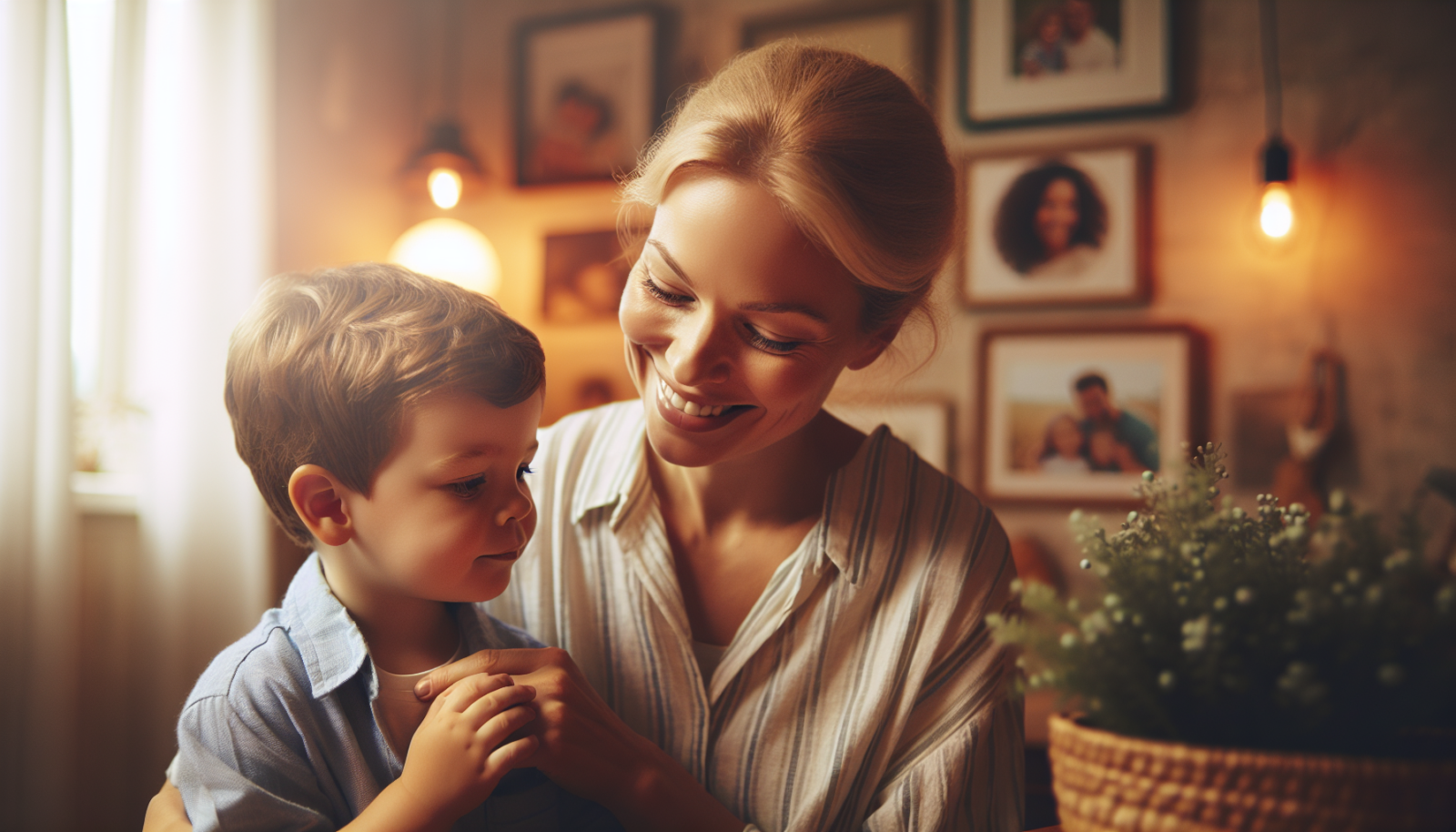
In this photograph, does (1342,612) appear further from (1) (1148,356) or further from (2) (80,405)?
(2) (80,405)

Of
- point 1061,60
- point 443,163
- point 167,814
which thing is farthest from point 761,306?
point 443,163

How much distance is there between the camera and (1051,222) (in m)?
3.18

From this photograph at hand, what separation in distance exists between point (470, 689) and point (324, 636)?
18 centimetres

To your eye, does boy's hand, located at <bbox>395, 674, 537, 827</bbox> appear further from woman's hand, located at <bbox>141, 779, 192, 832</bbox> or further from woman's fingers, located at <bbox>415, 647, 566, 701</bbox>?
woman's hand, located at <bbox>141, 779, 192, 832</bbox>

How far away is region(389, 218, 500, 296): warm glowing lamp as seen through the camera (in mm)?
3418

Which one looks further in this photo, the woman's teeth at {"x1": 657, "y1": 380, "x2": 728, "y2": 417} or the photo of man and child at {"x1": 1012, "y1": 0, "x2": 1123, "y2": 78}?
the photo of man and child at {"x1": 1012, "y1": 0, "x2": 1123, "y2": 78}

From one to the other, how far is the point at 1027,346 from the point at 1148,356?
376 mm

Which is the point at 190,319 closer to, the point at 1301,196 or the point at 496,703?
the point at 496,703

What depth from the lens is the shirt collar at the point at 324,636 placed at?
94cm

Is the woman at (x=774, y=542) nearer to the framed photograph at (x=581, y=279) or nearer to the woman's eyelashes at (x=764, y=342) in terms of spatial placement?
the woman's eyelashes at (x=764, y=342)

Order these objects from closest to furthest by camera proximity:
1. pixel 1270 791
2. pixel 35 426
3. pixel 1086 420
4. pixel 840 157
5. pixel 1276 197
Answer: pixel 1270 791 → pixel 840 157 → pixel 35 426 → pixel 1276 197 → pixel 1086 420

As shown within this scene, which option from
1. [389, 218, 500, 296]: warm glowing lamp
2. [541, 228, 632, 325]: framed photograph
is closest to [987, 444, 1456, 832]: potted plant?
[389, 218, 500, 296]: warm glowing lamp

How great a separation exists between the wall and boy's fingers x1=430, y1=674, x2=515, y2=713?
6.95ft

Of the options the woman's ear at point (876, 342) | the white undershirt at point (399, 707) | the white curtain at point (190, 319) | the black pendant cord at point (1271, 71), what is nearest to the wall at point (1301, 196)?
the black pendant cord at point (1271, 71)
